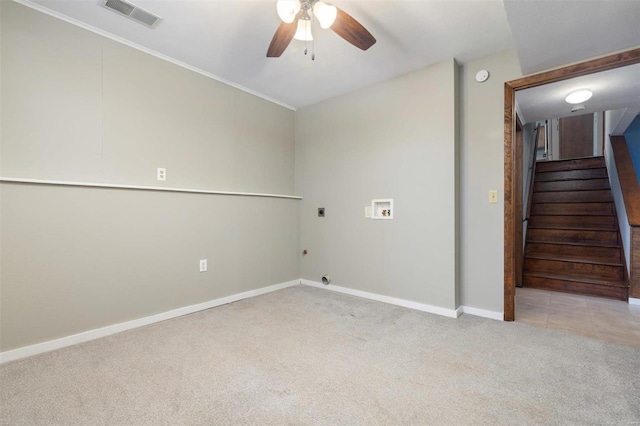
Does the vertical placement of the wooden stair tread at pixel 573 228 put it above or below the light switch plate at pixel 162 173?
below

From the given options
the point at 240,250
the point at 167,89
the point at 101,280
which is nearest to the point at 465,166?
the point at 240,250

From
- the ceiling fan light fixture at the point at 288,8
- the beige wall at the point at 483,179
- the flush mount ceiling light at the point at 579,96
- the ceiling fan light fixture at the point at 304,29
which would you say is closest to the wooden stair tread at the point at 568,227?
the flush mount ceiling light at the point at 579,96

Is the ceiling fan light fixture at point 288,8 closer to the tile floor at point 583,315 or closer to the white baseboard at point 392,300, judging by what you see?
the white baseboard at point 392,300

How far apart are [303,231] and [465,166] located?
82.9 inches

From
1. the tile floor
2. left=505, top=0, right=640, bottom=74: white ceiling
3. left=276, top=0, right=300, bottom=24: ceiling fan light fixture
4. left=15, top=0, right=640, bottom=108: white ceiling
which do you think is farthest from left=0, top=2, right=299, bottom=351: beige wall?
the tile floor

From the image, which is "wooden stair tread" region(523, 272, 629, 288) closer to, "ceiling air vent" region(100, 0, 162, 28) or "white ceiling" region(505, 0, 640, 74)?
"white ceiling" region(505, 0, 640, 74)

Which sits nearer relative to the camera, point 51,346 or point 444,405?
point 444,405

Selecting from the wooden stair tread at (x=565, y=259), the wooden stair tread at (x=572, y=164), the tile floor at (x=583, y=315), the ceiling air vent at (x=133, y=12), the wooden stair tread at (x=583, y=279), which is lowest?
the tile floor at (x=583, y=315)

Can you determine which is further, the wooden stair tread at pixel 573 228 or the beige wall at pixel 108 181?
the wooden stair tread at pixel 573 228

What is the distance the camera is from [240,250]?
127 inches

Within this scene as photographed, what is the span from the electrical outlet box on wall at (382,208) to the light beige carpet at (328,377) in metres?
1.12

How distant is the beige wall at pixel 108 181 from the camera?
193 cm

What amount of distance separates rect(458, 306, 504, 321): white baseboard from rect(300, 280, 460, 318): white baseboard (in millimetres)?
140

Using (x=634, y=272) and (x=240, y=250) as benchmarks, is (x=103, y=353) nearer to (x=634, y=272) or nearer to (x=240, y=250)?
(x=240, y=250)
